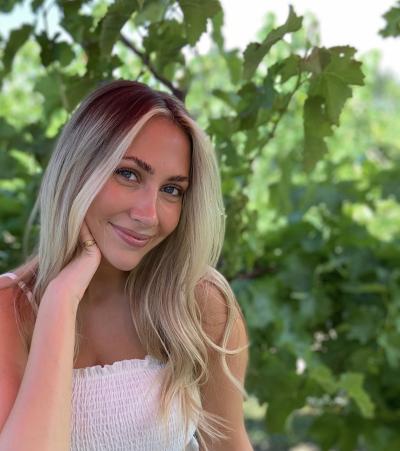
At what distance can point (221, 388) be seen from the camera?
5.37ft

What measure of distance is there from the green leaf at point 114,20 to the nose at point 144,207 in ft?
1.11

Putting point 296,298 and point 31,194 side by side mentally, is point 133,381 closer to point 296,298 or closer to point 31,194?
point 31,194

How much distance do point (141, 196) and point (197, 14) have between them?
1.12 ft

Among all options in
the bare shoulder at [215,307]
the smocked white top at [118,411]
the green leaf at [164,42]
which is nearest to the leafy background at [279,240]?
the green leaf at [164,42]

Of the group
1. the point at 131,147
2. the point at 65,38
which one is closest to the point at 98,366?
the point at 131,147

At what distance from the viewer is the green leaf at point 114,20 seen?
1.46 metres

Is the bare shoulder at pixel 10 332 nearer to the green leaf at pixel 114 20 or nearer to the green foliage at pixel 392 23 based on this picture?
Result: the green leaf at pixel 114 20

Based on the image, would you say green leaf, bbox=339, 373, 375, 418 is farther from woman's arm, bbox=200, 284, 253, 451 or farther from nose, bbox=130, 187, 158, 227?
nose, bbox=130, 187, 158, 227

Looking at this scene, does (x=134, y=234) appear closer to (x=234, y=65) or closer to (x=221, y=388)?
(x=221, y=388)

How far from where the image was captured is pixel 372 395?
2662 mm

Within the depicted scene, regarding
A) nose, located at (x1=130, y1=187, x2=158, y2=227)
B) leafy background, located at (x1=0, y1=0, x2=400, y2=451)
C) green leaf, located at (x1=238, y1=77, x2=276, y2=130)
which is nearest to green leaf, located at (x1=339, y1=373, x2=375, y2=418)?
leafy background, located at (x1=0, y1=0, x2=400, y2=451)

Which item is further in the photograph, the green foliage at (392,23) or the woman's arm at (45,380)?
the green foliage at (392,23)

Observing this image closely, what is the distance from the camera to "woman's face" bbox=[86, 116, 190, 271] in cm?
137

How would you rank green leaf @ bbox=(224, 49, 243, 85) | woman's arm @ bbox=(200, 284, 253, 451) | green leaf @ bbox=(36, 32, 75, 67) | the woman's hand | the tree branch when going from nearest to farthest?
the woman's hand < woman's arm @ bbox=(200, 284, 253, 451) < the tree branch < green leaf @ bbox=(36, 32, 75, 67) < green leaf @ bbox=(224, 49, 243, 85)
